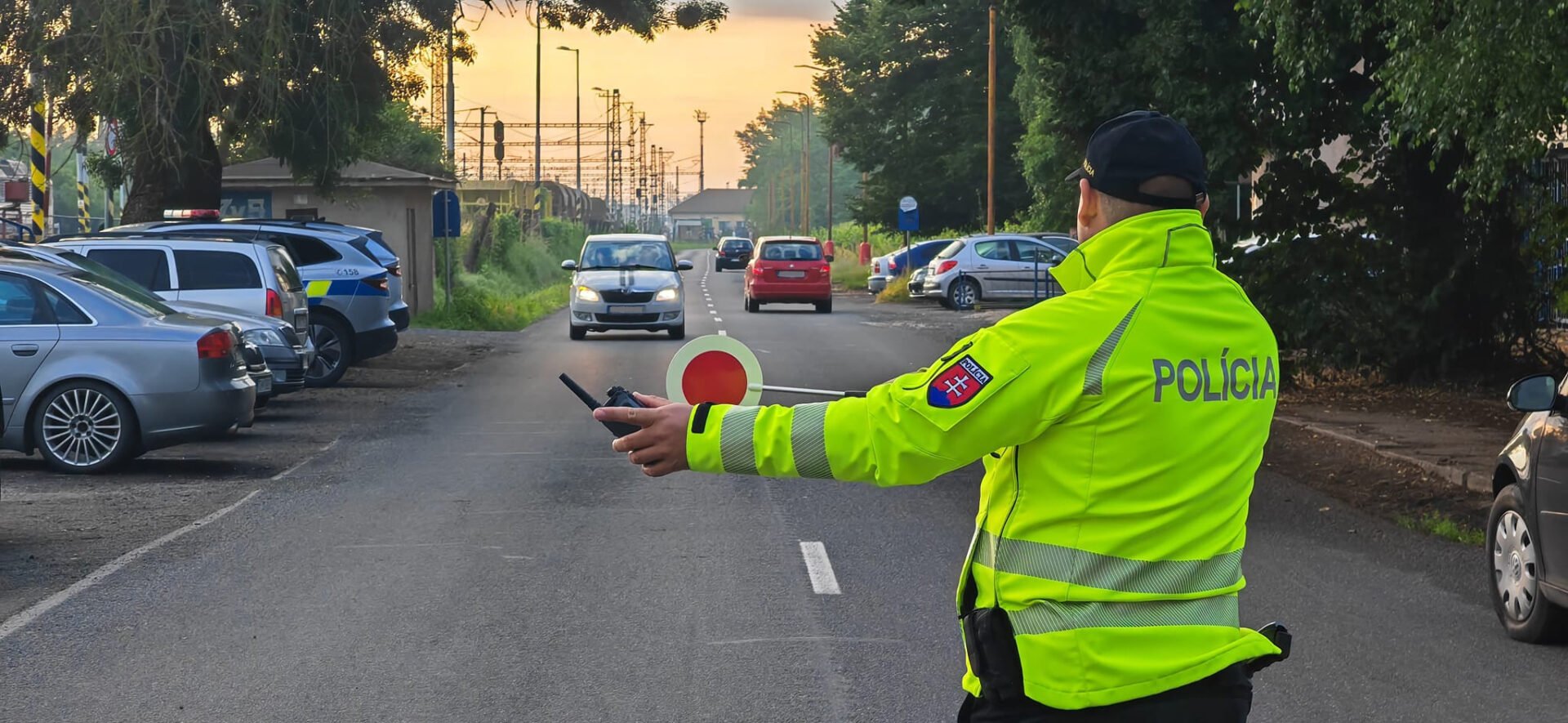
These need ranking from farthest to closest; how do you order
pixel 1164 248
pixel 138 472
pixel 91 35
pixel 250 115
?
pixel 250 115, pixel 91 35, pixel 138 472, pixel 1164 248

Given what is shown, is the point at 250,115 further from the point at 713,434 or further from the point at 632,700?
the point at 713,434

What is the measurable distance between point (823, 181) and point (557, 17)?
493 ft

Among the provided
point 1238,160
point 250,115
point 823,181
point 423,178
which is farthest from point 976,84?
point 823,181

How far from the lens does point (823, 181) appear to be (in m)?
175

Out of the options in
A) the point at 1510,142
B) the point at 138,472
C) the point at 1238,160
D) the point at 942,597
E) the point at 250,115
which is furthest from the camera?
the point at 250,115

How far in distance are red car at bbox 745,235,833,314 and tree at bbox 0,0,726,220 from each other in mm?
14088

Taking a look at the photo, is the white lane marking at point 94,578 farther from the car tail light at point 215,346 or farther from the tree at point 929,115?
the tree at point 929,115

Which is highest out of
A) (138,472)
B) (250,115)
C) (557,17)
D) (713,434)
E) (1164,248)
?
(557,17)

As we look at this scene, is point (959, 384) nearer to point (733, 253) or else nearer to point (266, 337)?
point (266, 337)

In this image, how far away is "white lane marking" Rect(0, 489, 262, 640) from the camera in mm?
7777

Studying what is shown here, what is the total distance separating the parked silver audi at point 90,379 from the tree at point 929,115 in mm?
42884

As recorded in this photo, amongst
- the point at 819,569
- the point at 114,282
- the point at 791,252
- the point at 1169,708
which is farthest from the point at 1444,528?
the point at 791,252

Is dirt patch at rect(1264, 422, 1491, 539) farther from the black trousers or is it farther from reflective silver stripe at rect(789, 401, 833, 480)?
reflective silver stripe at rect(789, 401, 833, 480)

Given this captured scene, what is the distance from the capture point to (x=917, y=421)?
2.71 m
